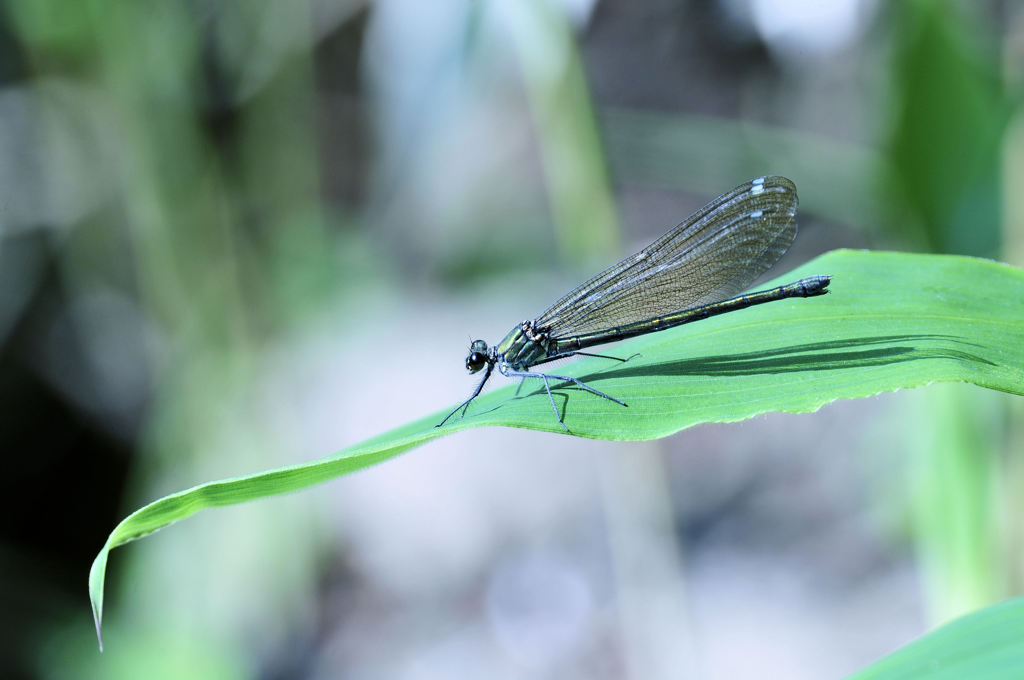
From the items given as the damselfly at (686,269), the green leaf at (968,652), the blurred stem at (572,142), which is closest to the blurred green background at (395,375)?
the blurred stem at (572,142)

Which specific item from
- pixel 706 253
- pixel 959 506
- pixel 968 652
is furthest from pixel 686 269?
pixel 968 652

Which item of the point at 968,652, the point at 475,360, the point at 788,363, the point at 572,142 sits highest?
the point at 572,142

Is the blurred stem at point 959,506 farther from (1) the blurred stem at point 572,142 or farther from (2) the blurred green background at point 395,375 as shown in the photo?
(1) the blurred stem at point 572,142

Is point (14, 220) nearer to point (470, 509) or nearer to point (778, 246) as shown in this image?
point (470, 509)

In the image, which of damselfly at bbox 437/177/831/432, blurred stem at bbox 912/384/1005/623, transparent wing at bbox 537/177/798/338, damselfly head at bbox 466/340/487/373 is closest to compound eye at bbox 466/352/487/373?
damselfly head at bbox 466/340/487/373

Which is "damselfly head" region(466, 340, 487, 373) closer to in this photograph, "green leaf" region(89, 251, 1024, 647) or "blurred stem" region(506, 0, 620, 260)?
"blurred stem" region(506, 0, 620, 260)

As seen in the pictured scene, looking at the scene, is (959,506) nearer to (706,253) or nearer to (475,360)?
(706,253)
